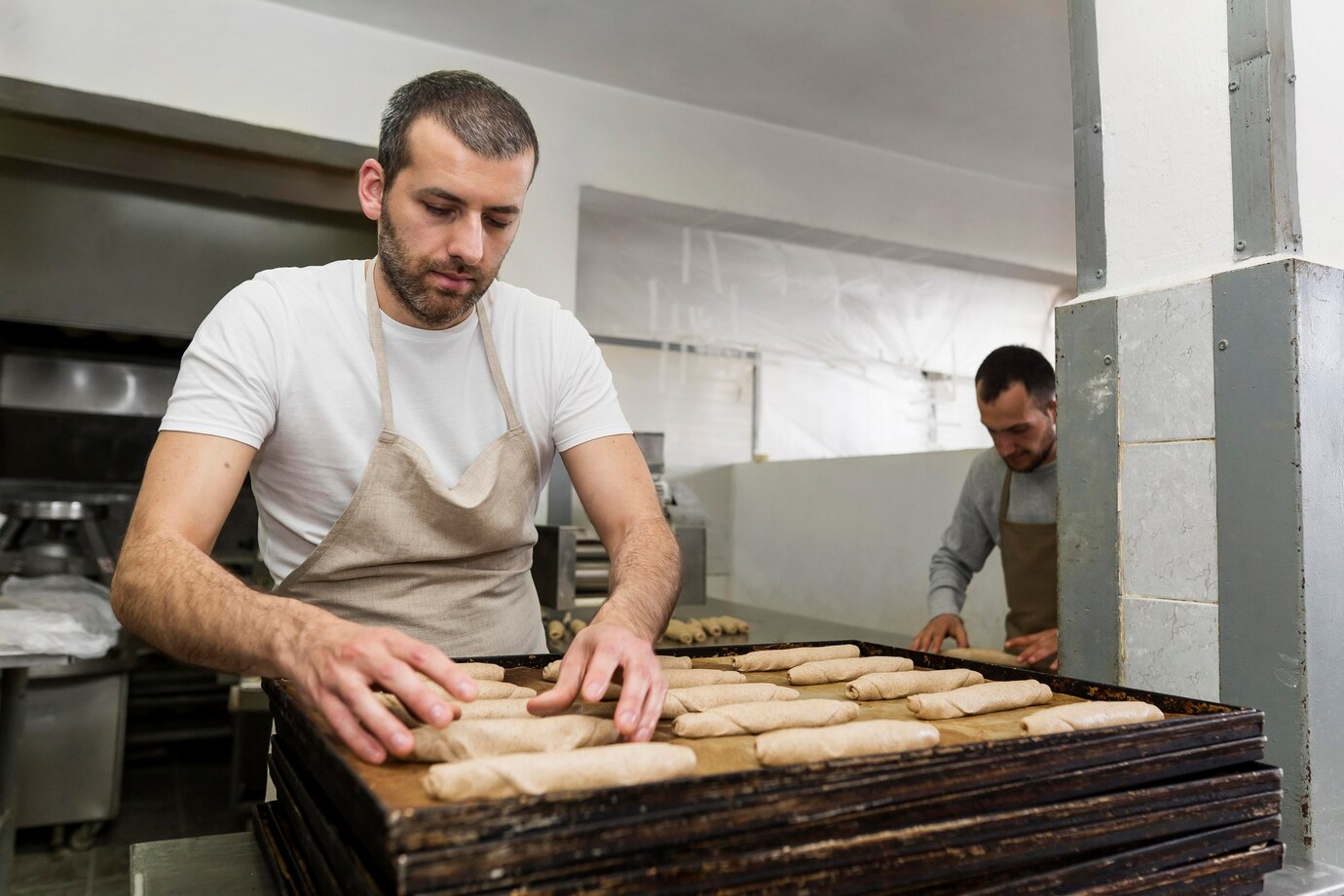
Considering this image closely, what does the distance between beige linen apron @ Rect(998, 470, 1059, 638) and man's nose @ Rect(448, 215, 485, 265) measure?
2040 millimetres

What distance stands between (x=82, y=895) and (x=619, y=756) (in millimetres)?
3100

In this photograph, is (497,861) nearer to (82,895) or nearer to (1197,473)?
(1197,473)

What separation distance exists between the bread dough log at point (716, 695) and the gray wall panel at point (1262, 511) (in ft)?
2.21

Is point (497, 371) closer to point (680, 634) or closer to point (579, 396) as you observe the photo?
point (579, 396)

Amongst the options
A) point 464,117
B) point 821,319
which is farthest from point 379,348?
point 821,319

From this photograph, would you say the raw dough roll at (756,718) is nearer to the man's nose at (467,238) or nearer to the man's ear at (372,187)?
the man's nose at (467,238)

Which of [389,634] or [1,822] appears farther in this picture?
[1,822]

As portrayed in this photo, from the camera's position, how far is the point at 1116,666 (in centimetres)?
142

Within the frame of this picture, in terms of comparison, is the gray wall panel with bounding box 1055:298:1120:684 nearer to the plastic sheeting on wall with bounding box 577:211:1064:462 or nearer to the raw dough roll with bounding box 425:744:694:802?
the raw dough roll with bounding box 425:744:694:802

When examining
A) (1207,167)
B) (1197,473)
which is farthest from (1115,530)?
(1207,167)

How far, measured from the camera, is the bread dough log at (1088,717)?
0.93 meters

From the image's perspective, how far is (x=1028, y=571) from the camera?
2.80 m

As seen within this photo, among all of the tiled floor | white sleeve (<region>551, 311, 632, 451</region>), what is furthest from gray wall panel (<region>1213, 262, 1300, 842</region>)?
the tiled floor

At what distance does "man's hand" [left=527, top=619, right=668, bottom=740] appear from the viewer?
848 mm
